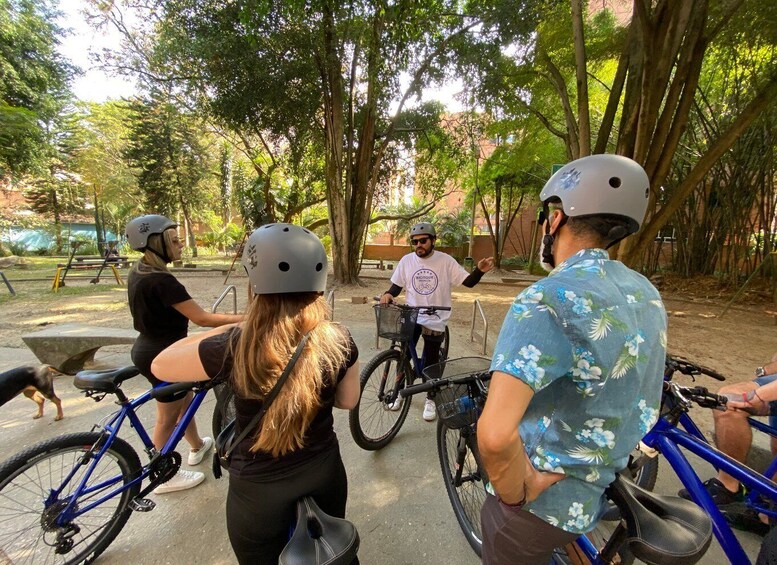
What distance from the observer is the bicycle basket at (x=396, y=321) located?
9.49 ft

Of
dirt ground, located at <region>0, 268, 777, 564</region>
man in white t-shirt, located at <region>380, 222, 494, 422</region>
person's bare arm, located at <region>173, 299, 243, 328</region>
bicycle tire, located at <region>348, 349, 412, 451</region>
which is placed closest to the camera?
dirt ground, located at <region>0, 268, 777, 564</region>

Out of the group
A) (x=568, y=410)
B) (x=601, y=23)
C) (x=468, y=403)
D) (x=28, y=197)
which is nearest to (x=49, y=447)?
(x=468, y=403)

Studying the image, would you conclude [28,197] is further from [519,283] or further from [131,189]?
[519,283]

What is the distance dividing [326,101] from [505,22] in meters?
5.22

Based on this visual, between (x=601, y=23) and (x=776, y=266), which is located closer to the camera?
(x=601, y=23)

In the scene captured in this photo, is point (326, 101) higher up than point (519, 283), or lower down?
higher up

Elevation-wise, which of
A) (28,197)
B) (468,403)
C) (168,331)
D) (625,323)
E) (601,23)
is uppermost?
(601,23)

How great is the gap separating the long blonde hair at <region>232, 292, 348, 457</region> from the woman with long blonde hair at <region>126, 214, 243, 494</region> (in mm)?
1006

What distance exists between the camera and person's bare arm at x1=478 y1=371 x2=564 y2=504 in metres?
0.92

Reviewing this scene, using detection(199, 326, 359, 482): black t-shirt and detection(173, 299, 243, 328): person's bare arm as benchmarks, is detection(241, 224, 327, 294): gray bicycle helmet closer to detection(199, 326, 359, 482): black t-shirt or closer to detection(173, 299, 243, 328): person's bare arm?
detection(199, 326, 359, 482): black t-shirt

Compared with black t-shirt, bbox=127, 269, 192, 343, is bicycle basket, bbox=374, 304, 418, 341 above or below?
below

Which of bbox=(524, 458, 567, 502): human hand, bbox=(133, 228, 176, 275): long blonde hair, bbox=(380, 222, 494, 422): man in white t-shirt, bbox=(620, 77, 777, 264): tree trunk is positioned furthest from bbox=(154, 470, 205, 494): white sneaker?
bbox=(620, 77, 777, 264): tree trunk

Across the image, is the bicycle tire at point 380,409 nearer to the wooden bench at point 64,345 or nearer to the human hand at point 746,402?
the human hand at point 746,402

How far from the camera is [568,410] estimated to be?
1047 millimetres
